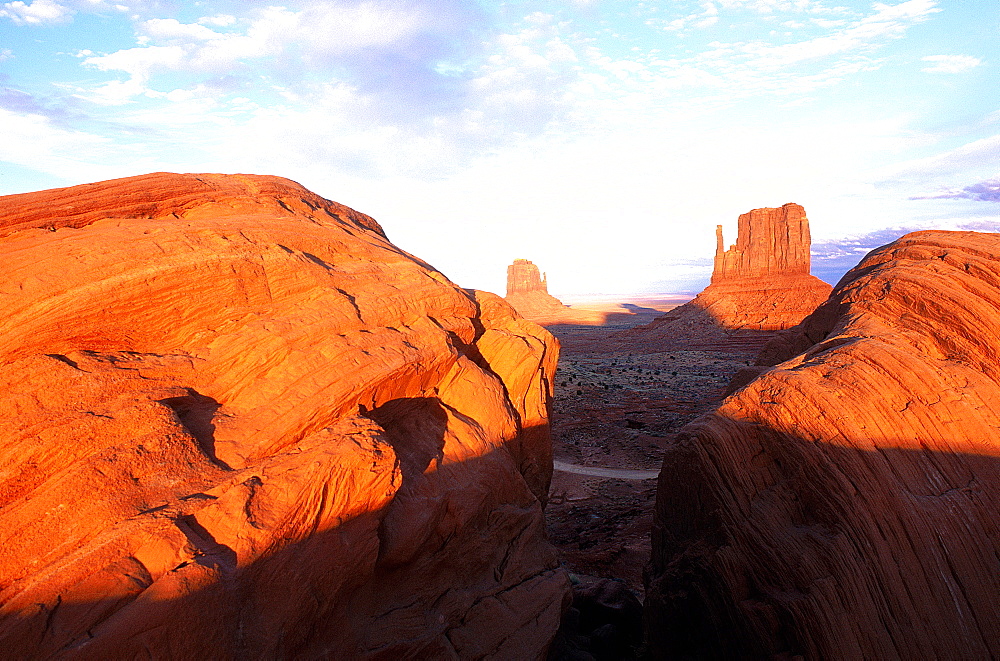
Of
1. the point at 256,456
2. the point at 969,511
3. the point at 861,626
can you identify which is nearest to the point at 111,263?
the point at 256,456

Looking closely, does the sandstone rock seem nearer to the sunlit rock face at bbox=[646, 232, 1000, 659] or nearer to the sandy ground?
the sandy ground

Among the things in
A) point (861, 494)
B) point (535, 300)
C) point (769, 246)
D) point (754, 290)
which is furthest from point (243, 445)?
point (535, 300)

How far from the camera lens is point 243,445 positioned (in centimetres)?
634

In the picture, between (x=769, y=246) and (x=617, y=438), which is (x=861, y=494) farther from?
(x=769, y=246)

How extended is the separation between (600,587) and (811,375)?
20.2 feet

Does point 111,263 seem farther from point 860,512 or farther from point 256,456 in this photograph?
point 860,512

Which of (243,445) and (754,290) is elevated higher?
(243,445)

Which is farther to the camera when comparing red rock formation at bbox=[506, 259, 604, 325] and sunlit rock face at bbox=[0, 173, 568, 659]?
red rock formation at bbox=[506, 259, 604, 325]

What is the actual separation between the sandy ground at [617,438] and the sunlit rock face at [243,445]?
18.3 ft

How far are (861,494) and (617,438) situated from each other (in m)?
17.1

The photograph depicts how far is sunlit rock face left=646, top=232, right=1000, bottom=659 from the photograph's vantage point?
23.4 feet


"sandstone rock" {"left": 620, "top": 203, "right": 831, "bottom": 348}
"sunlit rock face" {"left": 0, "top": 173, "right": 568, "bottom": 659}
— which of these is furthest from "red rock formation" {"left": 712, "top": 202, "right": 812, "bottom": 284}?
"sunlit rock face" {"left": 0, "top": 173, "right": 568, "bottom": 659}

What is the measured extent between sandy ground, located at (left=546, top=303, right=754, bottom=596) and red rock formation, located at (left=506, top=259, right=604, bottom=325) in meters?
63.6

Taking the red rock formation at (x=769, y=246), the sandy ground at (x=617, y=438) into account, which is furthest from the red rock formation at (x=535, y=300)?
the sandy ground at (x=617, y=438)
